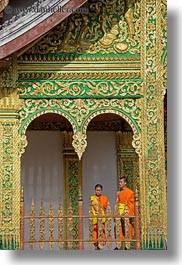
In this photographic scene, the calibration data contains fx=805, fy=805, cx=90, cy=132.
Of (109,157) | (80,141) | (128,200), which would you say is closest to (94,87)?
(80,141)

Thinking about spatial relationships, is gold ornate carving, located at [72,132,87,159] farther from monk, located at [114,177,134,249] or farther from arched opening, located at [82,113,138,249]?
arched opening, located at [82,113,138,249]

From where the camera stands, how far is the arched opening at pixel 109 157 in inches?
541

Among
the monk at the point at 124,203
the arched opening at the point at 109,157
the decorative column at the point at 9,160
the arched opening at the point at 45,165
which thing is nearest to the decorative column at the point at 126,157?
the arched opening at the point at 109,157

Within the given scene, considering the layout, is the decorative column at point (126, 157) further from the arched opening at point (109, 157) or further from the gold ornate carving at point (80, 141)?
the gold ornate carving at point (80, 141)

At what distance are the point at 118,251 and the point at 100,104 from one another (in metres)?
2.05

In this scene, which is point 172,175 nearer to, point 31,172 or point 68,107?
point 68,107

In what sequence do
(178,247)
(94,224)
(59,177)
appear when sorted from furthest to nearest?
(59,177) → (94,224) → (178,247)

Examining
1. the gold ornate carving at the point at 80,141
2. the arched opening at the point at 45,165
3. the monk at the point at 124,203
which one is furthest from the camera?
the arched opening at the point at 45,165

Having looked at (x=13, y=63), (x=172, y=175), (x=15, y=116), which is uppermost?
(x=13, y=63)

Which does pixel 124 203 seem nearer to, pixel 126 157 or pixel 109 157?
pixel 126 157

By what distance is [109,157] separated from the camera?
13.9 m

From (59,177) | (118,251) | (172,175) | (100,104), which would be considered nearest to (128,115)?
(100,104)

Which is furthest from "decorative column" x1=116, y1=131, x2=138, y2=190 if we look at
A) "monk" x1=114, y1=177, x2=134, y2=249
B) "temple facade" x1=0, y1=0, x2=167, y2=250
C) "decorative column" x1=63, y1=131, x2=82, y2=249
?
"temple facade" x1=0, y1=0, x2=167, y2=250

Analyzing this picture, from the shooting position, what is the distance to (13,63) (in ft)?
36.6
